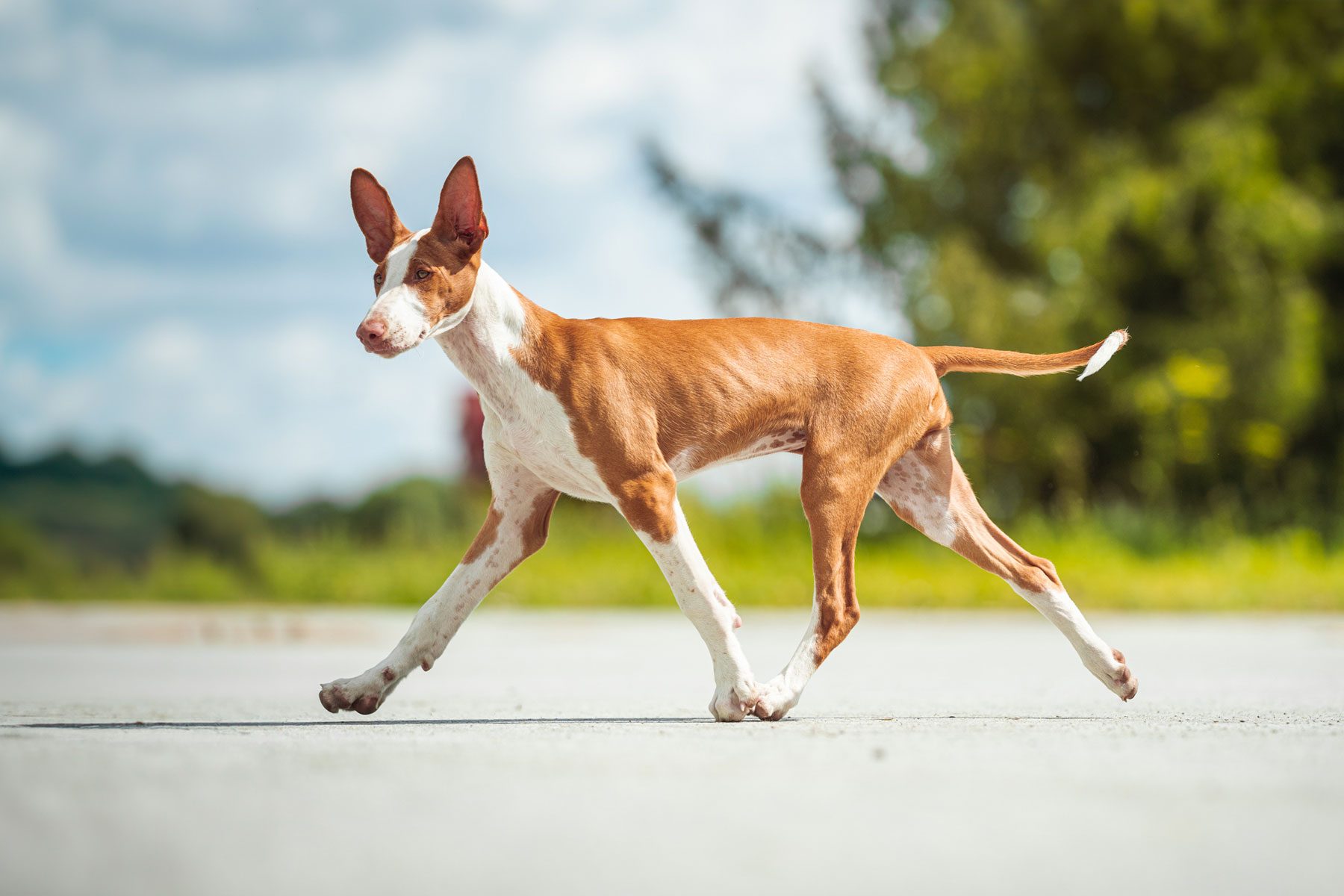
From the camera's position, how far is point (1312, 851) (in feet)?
9.97

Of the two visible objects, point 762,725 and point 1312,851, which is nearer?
point 1312,851

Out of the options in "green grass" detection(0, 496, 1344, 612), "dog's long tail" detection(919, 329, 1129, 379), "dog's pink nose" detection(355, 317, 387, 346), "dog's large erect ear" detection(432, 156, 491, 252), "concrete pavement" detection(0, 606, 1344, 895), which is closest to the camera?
"concrete pavement" detection(0, 606, 1344, 895)

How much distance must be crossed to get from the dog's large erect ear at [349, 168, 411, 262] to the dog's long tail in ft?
7.50

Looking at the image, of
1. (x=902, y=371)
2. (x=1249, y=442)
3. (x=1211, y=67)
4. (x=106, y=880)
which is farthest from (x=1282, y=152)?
(x=106, y=880)

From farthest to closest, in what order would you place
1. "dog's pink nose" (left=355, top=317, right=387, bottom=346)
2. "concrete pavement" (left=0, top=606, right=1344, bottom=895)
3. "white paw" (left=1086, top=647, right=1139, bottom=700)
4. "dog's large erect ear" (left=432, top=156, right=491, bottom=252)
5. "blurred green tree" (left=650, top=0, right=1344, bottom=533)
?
1. "blurred green tree" (left=650, top=0, right=1344, bottom=533)
2. "white paw" (left=1086, top=647, right=1139, bottom=700)
3. "dog's large erect ear" (left=432, top=156, right=491, bottom=252)
4. "dog's pink nose" (left=355, top=317, right=387, bottom=346)
5. "concrete pavement" (left=0, top=606, right=1344, bottom=895)

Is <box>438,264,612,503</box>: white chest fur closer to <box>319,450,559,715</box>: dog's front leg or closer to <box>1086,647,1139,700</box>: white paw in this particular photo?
<box>319,450,559,715</box>: dog's front leg

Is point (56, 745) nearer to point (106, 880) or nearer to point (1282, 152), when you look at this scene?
point (106, 880)

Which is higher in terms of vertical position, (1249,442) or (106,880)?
(106,880)

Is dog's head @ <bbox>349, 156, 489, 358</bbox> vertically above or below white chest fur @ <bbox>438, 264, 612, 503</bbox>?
above

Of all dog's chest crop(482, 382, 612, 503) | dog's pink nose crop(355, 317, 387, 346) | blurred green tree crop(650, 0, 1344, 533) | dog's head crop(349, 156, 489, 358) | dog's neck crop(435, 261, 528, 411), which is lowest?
blurred green tree crop(650, 0, 1344, 533)

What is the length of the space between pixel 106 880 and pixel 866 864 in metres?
1.50

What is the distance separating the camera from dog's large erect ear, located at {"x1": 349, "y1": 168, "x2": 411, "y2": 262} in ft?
18.3

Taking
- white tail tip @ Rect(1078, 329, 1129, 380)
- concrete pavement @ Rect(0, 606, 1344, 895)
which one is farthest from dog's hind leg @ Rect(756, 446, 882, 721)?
white tail tip @ Rect(1078, 329, 1129, 380)

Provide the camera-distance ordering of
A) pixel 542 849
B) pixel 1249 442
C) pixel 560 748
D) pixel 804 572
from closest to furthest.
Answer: pixel 542 849 → pixel 560 748 → pixel 804 572 → pixel 1249 442
